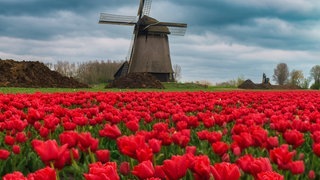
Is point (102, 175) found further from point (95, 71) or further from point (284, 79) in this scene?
point (284, 79)

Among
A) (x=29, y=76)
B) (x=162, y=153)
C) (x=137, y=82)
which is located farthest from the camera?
(x=137, y=82)

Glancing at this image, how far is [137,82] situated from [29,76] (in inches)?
311

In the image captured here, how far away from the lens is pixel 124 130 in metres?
6.61

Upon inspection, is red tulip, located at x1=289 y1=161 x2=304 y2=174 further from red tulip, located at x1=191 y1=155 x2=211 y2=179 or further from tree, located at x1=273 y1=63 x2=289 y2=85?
tree, located at x1=273 y1=63 x2=289 y2=85

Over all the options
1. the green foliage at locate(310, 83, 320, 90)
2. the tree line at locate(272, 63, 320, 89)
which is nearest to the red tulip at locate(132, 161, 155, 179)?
the green foliage at locate(310, 83, 320, 90)

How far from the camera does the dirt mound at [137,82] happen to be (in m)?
34.1

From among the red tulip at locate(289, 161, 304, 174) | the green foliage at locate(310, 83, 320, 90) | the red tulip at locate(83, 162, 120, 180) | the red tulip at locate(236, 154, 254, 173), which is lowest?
the red tulip at locate(289, 161, 304, 174)

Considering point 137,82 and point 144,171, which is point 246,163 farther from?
point 137,82

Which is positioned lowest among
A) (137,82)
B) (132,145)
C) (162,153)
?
(162,153)

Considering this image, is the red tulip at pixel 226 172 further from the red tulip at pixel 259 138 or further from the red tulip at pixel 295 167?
the red tulip at pixel 259 138

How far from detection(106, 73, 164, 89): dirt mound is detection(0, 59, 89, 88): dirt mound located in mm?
2534

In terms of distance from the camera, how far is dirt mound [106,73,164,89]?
34.1m

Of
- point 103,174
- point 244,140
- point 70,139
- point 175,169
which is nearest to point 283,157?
point 244,140

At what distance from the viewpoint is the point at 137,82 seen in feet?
113
